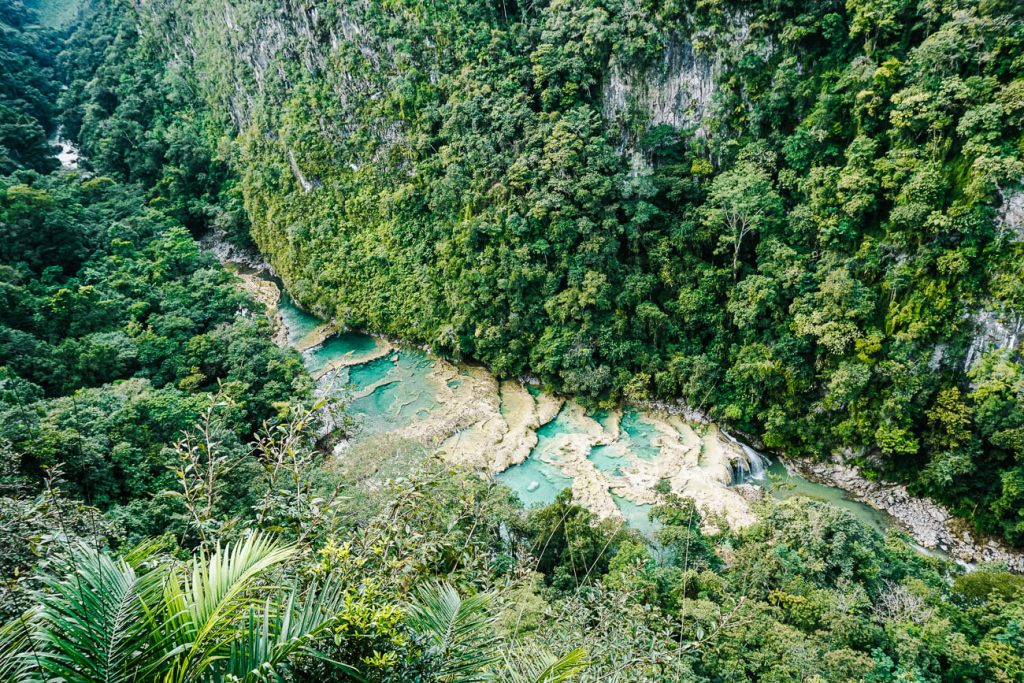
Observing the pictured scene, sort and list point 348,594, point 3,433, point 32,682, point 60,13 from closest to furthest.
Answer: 1. point 32,682
2. point 348,594
3. point 3,433
4. point 60,13

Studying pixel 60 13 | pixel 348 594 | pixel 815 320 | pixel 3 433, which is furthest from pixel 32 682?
pixel 60 13

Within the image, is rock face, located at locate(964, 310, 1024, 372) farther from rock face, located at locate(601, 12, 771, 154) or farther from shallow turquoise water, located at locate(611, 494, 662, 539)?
rock face, located at locate(601, 12, 771, 154)

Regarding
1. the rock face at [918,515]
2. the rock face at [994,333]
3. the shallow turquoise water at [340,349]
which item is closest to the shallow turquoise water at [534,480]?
the rock face at [918,515]

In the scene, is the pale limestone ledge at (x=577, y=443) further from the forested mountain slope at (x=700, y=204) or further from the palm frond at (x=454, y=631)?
the palm frond at (x=454, y=631)

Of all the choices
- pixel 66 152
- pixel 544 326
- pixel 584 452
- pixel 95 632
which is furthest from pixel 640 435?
pixel 66 152

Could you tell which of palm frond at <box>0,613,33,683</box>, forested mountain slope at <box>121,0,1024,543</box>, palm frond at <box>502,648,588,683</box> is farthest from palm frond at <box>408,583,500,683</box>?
forested mountain slope at <box>121,0,1024,543</box>

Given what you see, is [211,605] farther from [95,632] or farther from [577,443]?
[577,443]

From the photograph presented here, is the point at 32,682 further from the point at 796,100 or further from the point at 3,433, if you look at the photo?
the point at 796,100
